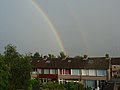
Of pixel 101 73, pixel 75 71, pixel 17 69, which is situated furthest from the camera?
pixel 75 71

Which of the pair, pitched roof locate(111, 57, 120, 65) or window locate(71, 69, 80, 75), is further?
pitched roof locate(111, 57, 120, 65)

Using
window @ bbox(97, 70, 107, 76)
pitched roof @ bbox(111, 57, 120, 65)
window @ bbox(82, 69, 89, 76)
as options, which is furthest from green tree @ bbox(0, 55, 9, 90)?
pitched roof @ bbox(111, 57, 120, 65)

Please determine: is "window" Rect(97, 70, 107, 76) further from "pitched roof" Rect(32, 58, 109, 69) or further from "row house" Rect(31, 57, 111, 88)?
"pitched roof" Rect(32, 58, 109, 69)

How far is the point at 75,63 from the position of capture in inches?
2534

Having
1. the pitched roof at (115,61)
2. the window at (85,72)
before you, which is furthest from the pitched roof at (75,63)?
the pitched roof at (115,61)

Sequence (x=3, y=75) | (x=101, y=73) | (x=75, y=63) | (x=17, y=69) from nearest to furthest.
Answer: (x=3, y=75) → (x=17, y=69) → (x=101, y=73) → (x=75, y=63)

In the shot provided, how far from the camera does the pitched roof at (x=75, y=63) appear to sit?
61219mm

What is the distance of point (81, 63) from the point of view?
209ft

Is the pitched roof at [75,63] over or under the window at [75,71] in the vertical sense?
over

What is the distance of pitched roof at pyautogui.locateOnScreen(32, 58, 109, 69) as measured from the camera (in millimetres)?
61219

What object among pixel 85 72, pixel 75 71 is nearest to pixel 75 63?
pixel 75 71

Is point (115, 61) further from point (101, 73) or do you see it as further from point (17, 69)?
point (17, 69)

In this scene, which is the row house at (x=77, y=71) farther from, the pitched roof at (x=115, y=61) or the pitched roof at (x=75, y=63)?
the pitched roof at (x=115, y=61)

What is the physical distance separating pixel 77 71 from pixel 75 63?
8.34ft
